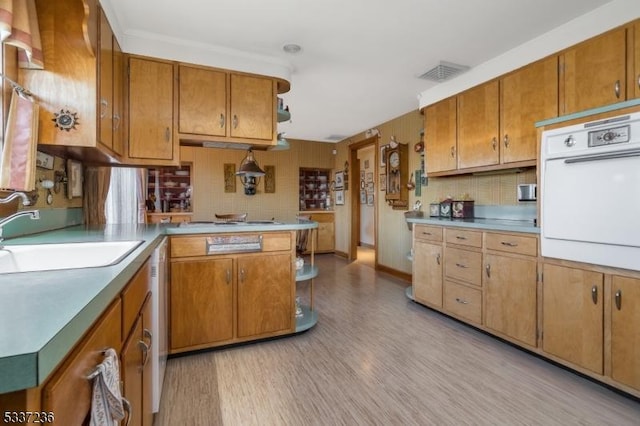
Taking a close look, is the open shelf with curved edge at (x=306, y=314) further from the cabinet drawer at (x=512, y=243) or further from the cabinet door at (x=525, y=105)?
the cabinet door at (x=525, y=105)

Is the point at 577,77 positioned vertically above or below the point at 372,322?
above

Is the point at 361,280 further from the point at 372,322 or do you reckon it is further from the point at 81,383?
the point at 81,383

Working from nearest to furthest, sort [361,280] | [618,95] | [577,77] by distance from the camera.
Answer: [618,95], [577,77], [361,280]

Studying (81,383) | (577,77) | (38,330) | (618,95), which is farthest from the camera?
(577,77)

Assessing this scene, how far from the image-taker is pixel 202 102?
2764 mm

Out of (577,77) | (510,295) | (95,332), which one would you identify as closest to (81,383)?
(95,332)

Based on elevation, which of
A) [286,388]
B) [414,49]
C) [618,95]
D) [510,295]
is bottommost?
[286,388]

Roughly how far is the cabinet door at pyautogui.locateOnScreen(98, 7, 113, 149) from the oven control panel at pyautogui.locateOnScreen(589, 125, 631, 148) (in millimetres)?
3005

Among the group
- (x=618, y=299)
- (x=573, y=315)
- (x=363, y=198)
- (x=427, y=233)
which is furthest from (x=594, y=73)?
(x=363, y=198)

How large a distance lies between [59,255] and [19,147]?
56cm

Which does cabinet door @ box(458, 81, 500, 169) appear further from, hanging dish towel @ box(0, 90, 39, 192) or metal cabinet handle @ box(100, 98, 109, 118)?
hanging dish towel @ box(0, 90, 39, 192)

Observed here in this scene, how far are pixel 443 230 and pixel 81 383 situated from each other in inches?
121

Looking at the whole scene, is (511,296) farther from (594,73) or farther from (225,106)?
(225,106)

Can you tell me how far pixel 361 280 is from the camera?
4797mm
